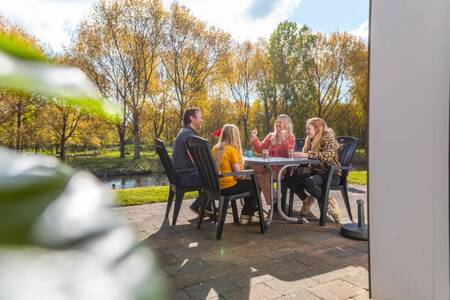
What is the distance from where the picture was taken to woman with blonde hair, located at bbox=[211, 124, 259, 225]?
3.79m

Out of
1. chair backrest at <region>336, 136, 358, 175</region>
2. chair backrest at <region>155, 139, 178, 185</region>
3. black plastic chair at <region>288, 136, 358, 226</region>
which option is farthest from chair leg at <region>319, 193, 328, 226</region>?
chair backrest at <region>155, 139, 178, 185</region>

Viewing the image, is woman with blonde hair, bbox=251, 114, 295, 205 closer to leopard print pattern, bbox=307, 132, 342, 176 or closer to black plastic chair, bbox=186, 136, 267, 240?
leopard print pattern, bbox=307, 132, 342, 176

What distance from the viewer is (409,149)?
5.98ft

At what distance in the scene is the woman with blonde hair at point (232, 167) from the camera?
12.4ft

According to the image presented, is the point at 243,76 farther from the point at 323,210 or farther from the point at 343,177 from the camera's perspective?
the point at 323,210

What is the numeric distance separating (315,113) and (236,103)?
517 cm

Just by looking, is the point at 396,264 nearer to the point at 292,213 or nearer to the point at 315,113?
the point at 292,213

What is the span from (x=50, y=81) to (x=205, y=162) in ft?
11.0

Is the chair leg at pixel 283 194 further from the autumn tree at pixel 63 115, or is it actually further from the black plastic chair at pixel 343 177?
the autumn tree at pixel 63 115

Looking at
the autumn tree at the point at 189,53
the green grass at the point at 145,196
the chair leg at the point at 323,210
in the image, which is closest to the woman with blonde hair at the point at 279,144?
the chair leg at the point at 323,210

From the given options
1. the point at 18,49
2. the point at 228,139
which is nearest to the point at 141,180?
the point at 228,139

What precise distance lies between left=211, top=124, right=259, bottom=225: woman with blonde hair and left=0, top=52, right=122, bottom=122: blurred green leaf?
11.3 ft

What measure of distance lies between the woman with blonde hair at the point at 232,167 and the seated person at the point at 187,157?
409 millimetres

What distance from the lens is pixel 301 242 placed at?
134 inches
